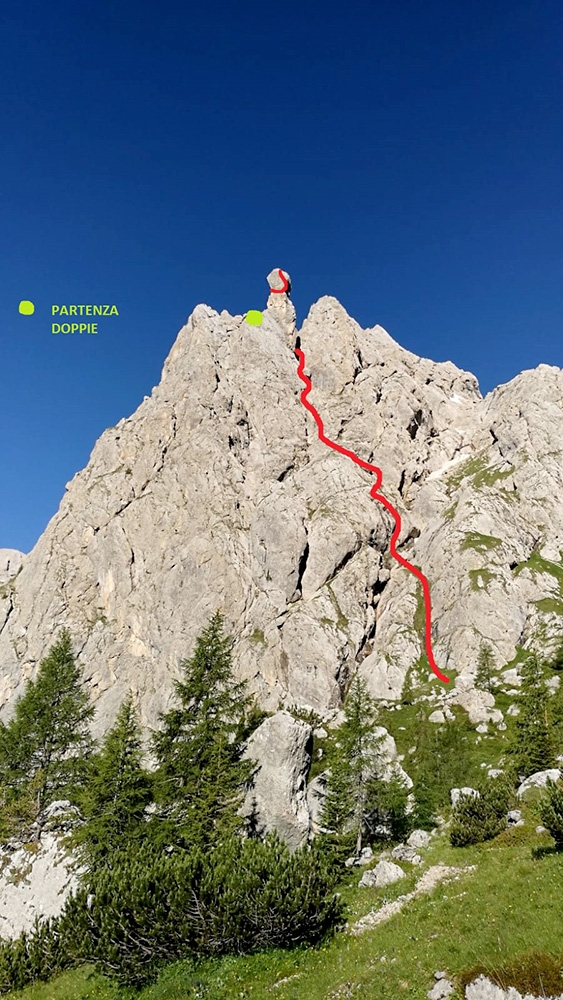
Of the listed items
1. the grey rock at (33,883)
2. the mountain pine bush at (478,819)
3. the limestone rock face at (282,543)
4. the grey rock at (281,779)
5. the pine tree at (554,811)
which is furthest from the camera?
the limestone rock face at (282,543)

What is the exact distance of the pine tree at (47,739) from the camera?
39.2 meters

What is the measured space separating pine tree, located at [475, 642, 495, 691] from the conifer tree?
184 feet

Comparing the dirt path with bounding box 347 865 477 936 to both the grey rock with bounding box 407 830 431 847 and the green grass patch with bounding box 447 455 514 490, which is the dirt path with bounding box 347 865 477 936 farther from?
the green grass patch with bounding box 447 455 514 490

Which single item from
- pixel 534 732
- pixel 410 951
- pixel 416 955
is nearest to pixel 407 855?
pixel 410 951

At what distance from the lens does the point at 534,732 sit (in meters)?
50.6

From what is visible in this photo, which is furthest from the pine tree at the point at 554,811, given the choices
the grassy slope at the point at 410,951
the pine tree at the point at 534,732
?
the pine tree at the point at 534,732

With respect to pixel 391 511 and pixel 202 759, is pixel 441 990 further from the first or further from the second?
pixel 391 511

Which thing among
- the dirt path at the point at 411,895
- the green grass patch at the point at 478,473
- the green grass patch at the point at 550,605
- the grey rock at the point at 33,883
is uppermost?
the green grass patch at the point at 478,473

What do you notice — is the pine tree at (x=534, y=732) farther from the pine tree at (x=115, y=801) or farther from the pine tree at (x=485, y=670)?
the pine tree at (x=115, y=801)

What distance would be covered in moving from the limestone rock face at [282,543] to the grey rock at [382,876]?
80099 millimetres

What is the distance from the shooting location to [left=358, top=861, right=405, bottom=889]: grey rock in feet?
90.5

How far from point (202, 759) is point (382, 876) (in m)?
14.0

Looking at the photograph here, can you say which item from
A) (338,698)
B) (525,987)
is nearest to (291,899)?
(525,987)

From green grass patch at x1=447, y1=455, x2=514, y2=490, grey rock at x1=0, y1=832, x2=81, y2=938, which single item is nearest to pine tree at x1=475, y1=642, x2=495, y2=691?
green grass patch at x1=447, y1=455, x2=514, y2=490
